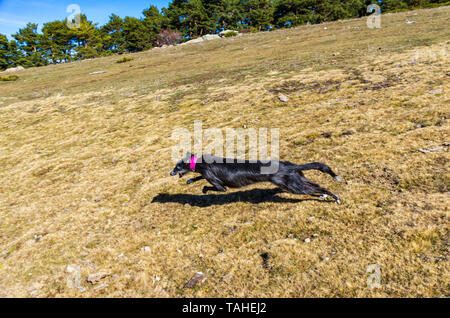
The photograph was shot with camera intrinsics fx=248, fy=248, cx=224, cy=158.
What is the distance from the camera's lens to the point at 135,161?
33.0 feet

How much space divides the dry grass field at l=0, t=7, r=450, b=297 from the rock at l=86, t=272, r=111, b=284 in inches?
1.3

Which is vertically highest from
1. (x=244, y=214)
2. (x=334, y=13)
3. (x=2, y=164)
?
(x=334, y=13)

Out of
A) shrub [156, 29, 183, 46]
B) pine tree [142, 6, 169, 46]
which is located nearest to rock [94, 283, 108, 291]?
shrub [156, 29, 183, 46]

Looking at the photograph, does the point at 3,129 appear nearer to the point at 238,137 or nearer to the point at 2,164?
the point at 2,164

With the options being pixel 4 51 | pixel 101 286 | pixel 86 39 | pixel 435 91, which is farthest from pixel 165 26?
pixel 101 286

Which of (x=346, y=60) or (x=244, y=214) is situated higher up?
(x=346, y=60)

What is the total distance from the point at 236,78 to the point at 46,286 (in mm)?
18240

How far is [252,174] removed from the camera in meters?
5.60

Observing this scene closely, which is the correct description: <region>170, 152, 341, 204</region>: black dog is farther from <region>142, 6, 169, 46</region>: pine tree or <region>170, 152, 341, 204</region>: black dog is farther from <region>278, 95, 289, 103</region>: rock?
<region>142, 6, 169, 46</region>: pine tree

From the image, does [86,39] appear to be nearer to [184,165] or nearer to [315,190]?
[184,165]
